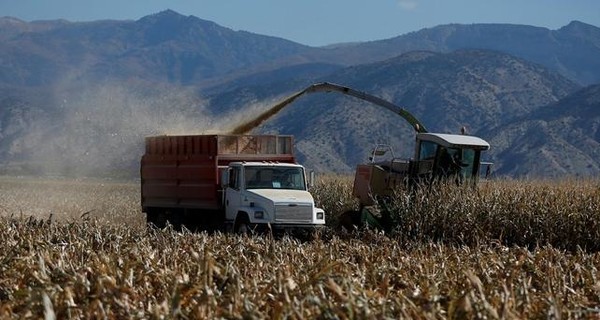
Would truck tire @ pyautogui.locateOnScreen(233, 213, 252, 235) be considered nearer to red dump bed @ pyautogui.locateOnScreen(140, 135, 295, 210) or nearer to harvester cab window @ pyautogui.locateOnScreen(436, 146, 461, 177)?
red dump bed @ pyautogui.locateOnScreen(140, 135, 295, 210)

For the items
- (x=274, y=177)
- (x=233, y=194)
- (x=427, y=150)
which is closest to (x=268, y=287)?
(x=233, y=194)

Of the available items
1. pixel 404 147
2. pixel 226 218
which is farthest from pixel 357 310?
pixel 404 147

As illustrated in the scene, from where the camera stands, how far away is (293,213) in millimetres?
19484

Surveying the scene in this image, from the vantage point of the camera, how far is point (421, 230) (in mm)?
20156

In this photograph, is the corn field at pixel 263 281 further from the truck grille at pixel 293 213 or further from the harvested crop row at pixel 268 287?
the truck grille at pixel 293 213

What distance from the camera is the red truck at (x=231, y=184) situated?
19609 mm

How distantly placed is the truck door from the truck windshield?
23 cm

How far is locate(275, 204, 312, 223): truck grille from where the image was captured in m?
19.3

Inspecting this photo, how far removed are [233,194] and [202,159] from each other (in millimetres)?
1443

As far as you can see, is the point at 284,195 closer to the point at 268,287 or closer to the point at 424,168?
the point at 424,168

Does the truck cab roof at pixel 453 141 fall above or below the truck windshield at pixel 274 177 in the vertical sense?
above

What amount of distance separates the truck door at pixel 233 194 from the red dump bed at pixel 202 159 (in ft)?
1.62

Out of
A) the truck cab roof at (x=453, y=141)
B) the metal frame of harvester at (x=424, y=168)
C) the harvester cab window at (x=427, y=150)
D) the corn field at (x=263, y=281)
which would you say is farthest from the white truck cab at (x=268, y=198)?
the corn field at (x=263, y=281)

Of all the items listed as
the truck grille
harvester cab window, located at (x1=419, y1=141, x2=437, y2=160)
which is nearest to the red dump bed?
the truck grille
